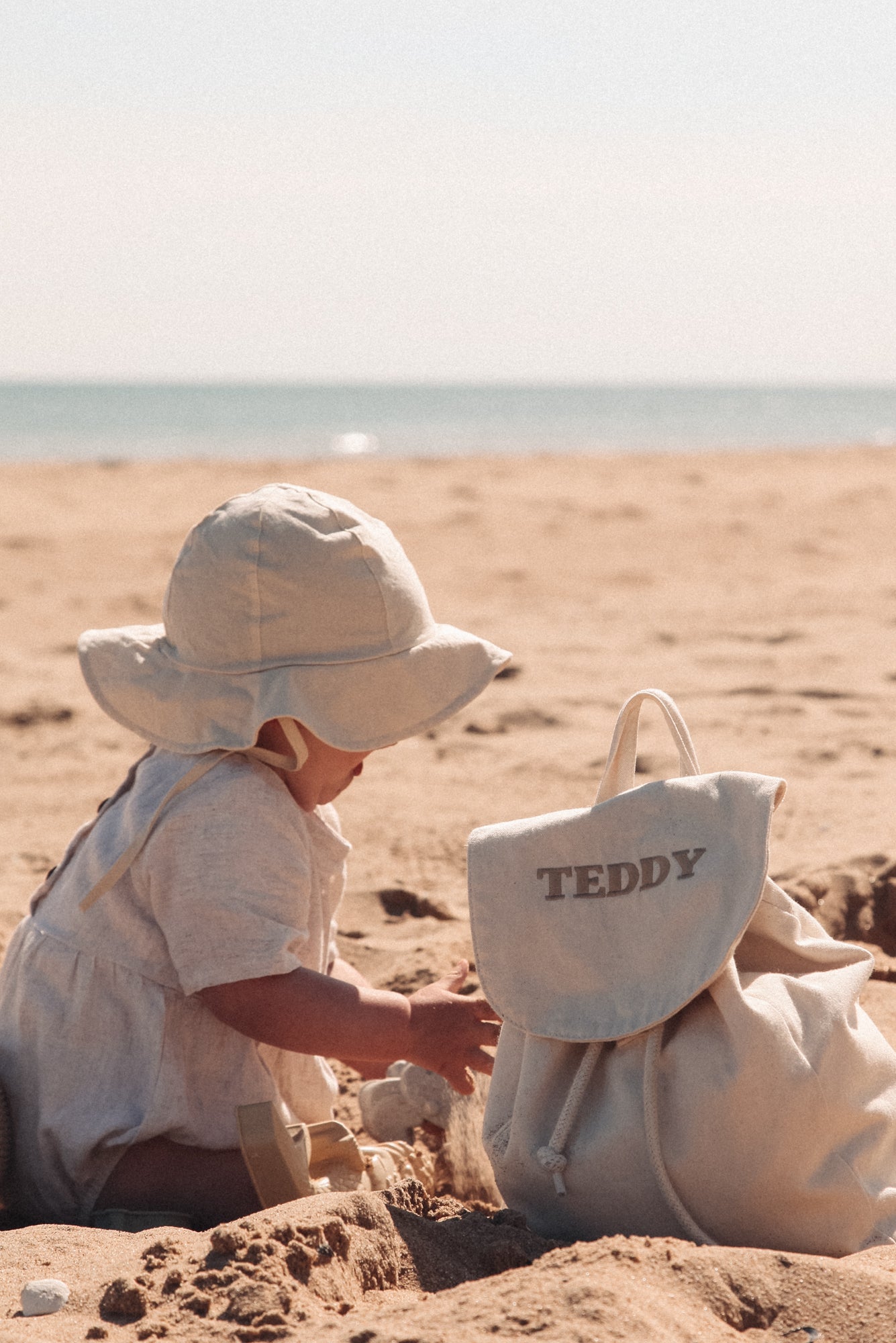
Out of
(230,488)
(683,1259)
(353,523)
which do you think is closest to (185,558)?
(353,523)

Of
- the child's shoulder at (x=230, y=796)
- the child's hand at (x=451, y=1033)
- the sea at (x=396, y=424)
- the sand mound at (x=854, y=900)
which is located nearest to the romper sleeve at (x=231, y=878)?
the child's shoulder at (x=230, y=796)

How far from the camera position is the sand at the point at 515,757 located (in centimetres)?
138

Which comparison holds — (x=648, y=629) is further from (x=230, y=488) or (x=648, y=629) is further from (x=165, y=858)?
(x=230, y=488)

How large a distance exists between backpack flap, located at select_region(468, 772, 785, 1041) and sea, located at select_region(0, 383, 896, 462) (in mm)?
15538

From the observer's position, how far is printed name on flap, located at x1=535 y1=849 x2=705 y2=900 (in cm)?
161

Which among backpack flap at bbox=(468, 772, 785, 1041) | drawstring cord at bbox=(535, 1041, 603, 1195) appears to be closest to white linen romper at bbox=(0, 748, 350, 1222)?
backpack flap at bbox=(468, 772, 785, 1041)

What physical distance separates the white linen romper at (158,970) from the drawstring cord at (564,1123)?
1.33 ft

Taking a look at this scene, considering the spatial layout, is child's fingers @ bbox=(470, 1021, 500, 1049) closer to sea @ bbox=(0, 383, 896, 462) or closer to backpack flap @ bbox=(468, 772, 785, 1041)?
backpack flap @ bbox=(468, 772, 785, 1041)

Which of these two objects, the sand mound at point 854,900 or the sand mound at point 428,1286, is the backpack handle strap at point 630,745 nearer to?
the sand mound at point 428,1286

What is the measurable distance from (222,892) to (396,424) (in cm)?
3768

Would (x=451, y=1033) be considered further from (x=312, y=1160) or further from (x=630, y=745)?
(x=630, y=745)

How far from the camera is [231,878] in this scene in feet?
5.86

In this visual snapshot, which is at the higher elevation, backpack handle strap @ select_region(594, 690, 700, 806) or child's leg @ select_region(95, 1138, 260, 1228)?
backpack handle strap @ select_region(594, 690, 700, 806)

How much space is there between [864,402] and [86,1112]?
70.0 meters
